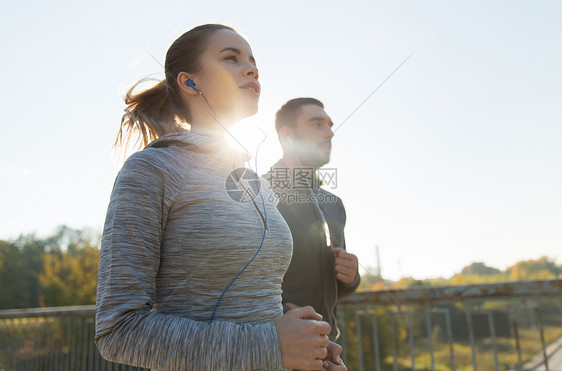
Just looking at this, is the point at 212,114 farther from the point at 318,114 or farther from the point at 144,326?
the point at 318,114

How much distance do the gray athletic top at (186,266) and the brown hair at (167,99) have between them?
357mm

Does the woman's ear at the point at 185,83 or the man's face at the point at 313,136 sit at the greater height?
the man's face at the point at 313,136

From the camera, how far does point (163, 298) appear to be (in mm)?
924

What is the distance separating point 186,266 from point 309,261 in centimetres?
115

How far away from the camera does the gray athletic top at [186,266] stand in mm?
791

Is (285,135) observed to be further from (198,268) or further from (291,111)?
(198,268)

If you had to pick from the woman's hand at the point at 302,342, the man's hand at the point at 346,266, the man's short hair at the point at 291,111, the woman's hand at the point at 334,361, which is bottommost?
the woman's hand at the point at 334,361

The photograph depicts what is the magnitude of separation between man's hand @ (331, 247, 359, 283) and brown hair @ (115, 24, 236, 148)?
105 centimetres

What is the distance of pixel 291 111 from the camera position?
272 centimetres

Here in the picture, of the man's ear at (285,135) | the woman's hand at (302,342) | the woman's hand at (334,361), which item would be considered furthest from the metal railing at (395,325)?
the man's ear at (285,135)

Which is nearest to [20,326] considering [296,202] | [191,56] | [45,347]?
[45,347]
